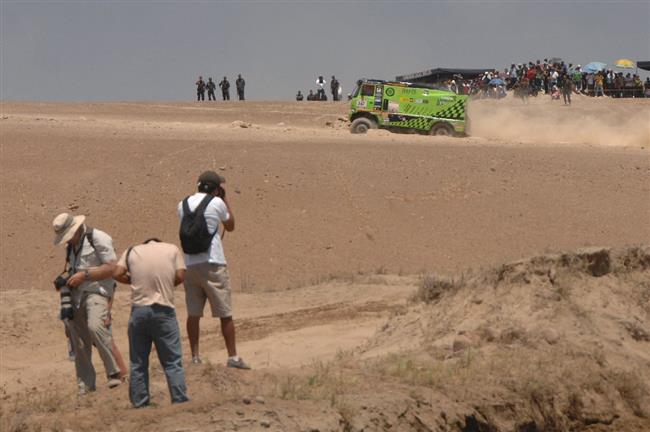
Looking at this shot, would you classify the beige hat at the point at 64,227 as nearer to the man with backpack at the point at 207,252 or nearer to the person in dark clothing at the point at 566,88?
the man with backpack at the point at 207,252

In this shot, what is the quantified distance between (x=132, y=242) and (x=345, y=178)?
657 centimetres

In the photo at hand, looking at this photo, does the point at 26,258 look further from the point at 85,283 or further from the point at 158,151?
the point at 85,283

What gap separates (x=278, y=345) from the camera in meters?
13.8

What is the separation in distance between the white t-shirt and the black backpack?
3cm

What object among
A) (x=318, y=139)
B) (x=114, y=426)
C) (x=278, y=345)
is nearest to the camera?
(x=114, y=426)

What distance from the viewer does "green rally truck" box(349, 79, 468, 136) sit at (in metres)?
37.8

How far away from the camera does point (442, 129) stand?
38562 mm

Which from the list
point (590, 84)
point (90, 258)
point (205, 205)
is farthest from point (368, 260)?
point (590, 84)

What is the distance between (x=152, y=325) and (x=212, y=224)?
1.47 metres

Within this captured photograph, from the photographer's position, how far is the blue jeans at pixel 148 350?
350 inches

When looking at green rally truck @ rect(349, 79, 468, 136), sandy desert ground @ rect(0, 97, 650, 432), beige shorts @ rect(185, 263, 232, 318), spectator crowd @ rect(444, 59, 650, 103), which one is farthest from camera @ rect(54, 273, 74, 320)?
spectator crowd @ rect(444, 59, 650, 103)

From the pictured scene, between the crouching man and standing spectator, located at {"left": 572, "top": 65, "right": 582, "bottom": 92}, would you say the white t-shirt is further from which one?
standing spectator, located at {"left": 572, "top": 65, "right": 582, "bottom": 92}

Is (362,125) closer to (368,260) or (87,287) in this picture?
(368,260)

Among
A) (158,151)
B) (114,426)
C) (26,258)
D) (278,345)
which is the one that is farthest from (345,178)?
(114,426)
